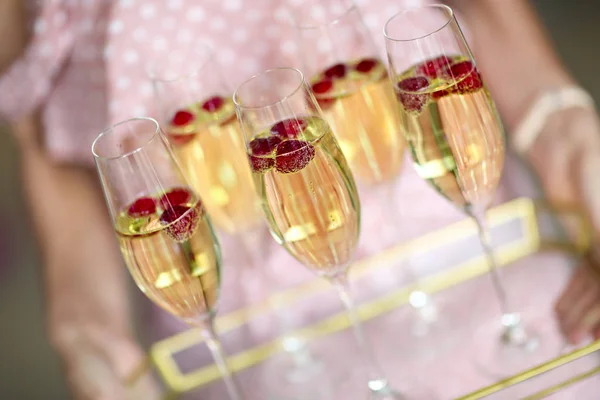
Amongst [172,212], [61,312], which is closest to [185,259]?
[172,212]

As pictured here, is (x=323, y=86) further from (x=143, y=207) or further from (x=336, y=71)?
(x=143, y=207)

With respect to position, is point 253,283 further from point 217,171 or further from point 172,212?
point 172,212

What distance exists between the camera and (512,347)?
2.64 feet

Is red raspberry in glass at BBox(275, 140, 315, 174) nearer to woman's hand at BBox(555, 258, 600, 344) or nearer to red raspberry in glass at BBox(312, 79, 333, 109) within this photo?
red raspberry in glass at BBox(312, 79, 333, 109)

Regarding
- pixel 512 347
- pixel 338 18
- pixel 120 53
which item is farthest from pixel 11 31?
pixel 512 347

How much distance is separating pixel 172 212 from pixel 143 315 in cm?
51

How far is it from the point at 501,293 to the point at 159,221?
14.1 inches

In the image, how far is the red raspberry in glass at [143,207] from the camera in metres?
0.73

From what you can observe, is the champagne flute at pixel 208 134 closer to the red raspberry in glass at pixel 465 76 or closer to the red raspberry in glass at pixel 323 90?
the red raspberry in glass at pixel 323 90

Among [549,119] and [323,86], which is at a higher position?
[323,86]

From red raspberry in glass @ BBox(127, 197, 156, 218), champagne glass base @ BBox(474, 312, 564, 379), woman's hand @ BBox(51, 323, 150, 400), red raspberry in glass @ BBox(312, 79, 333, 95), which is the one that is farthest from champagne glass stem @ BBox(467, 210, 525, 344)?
woman's hand @ BBox(51, 323, 150, 400)

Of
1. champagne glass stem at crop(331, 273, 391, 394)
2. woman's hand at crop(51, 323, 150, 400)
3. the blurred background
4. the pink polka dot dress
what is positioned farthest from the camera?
the blurred background

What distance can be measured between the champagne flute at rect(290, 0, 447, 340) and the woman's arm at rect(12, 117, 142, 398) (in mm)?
386

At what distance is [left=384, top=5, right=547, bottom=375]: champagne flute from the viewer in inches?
27.9
